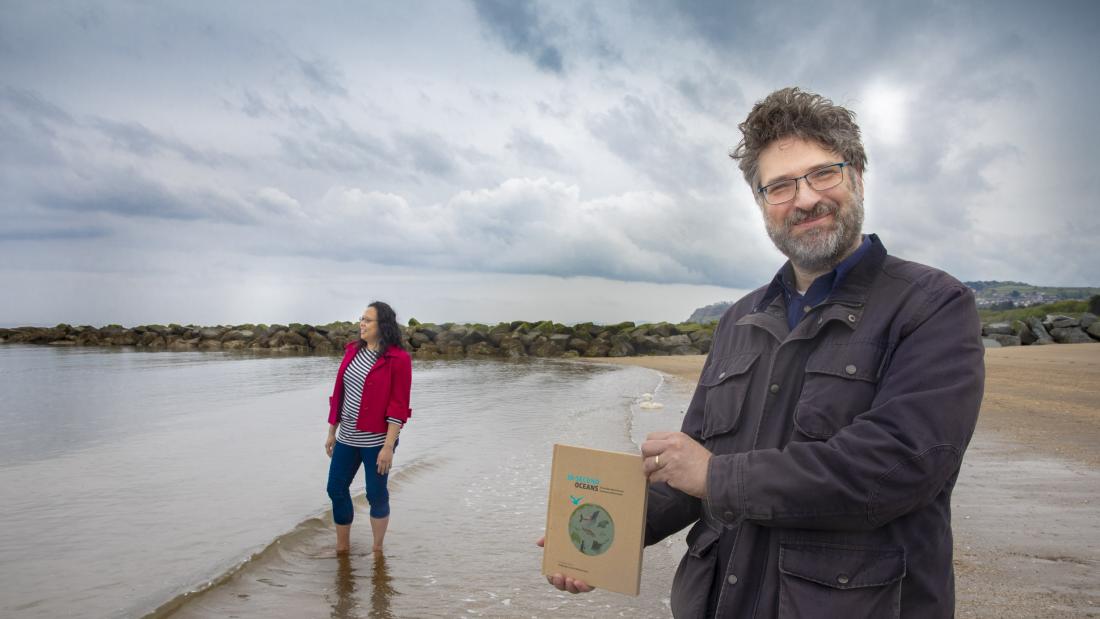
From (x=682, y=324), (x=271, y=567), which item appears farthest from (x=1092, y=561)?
(x=682, y=324)

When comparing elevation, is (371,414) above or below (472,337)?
below

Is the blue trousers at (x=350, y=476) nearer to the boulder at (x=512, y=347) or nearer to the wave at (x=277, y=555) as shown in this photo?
the wave at (x=277, y=555)

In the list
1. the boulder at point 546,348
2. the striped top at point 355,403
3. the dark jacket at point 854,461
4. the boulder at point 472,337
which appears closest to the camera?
the dark jacket at point 854,461

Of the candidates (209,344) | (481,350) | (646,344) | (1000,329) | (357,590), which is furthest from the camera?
(209,344)

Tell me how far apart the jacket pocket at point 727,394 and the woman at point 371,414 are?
14.1ft

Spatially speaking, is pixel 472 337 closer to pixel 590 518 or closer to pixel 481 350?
pixel 481 350

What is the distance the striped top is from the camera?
621 cm

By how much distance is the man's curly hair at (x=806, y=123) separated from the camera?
210 cm

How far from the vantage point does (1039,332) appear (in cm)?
2853

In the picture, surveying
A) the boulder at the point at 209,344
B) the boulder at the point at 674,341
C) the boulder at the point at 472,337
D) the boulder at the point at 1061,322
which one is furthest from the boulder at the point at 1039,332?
the boulder at the point at 209,344

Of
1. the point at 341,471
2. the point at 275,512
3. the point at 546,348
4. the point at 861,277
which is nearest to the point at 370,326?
the point at 341,471

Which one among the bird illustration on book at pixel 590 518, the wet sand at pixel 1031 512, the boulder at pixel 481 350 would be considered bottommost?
the wet sand at pixel 1031 512

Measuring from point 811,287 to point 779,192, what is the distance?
32cm

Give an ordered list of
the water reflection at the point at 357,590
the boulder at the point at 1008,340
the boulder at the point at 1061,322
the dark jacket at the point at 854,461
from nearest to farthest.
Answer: the dark jacket at the point at 854,461
the water reflection at the point at 357,590
the boulder at the point at 1061,322
the boulder at the point at 1008,340
